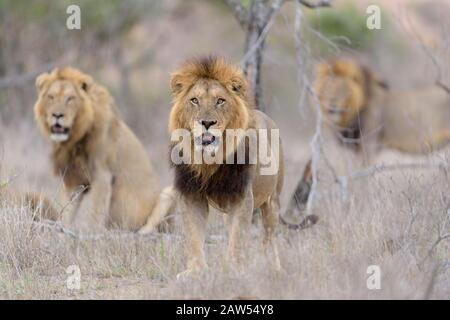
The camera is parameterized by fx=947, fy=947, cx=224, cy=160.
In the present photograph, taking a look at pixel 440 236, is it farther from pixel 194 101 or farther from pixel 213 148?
pixel 194 101

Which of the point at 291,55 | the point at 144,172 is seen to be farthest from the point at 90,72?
the point at 144,172

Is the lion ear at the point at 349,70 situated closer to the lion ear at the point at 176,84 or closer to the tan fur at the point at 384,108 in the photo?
the tan fur at the point at 384,108

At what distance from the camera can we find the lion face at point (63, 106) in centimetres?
911

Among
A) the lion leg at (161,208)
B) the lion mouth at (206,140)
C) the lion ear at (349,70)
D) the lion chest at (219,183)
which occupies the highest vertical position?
the lion ear at (349,70)

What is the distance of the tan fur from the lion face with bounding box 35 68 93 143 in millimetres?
4117

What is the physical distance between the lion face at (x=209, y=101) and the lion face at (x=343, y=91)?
6035mm

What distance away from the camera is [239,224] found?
19.8 feet

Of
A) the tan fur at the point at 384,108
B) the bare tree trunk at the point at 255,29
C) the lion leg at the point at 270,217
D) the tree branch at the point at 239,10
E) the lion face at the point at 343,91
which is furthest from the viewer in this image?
the tan fur at the point at 384,108

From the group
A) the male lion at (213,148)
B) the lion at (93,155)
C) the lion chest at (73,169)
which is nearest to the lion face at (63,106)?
the lion at (93,155)

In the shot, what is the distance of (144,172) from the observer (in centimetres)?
955

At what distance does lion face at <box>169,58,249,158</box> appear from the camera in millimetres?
5816

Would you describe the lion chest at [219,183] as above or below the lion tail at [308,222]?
above

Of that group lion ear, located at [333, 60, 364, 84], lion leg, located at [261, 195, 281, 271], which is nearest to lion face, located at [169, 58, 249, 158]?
lion leg, located at [261, 195, 281, 271]

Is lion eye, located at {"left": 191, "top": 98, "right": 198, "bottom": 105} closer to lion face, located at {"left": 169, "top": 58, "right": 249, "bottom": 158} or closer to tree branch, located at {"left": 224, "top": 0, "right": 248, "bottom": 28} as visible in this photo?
lion face, located at {"left": 169, "top": 58, "right": 249, "bottom": 158}
